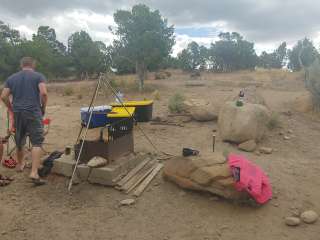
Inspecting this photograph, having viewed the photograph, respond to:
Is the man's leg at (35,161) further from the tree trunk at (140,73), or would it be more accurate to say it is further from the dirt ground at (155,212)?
the tree trunk at (140,73)

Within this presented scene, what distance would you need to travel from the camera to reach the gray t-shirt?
4.86m

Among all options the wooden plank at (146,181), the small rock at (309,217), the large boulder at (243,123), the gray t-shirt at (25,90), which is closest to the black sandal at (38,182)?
the gray t-shirt at (25,90)

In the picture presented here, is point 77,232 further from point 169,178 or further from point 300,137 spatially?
point 300,137

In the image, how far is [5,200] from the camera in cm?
461

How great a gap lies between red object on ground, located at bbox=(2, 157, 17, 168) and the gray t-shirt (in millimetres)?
981

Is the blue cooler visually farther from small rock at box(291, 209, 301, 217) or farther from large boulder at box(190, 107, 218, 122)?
small rock at box(291, 209, 301, 217)

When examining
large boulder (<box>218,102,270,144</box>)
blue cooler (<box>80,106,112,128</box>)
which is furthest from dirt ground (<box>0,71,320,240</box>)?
blue cooler (<box>80,106,112,128</box>)

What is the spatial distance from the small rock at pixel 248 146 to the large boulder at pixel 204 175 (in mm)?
2140

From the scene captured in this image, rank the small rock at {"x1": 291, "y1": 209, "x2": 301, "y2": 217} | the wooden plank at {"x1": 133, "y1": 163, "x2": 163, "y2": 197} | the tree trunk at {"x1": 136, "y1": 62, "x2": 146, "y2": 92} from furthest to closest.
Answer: the tree trunk at {"x1": 136, "y1": 62, "x2": 146, "y2": 92} → the wooden plank at {"x1": 133, "y1": 163, "x2": 163, "y2": 197} → the small rock at {"x1": 291, "y1": 209, "x2": 301, "y2": 217}

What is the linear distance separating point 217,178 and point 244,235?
31.0 inches

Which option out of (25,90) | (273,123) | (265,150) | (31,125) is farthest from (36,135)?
(273,123)

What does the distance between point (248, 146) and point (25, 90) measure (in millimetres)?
4035

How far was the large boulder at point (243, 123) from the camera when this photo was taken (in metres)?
7.19

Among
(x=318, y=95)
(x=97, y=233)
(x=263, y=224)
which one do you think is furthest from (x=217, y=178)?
(x=318, y=95)
